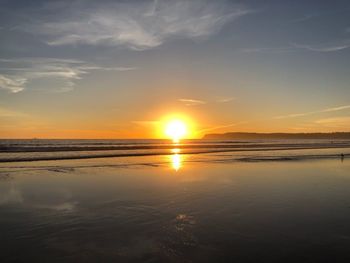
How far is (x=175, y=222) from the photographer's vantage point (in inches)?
445

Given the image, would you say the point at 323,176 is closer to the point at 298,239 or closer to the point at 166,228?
the point at 298,239

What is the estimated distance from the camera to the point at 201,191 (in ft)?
57.4

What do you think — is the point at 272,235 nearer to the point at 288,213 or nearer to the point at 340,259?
the point at 340,259

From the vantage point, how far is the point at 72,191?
58.7 feet

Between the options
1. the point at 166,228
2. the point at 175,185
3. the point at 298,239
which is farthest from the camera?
the point at 175,185

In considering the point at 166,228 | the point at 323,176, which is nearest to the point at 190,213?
the point at 166,228

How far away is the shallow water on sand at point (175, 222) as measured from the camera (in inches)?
333

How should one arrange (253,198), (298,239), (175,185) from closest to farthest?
(298,239)
(253,198)
(175,185)

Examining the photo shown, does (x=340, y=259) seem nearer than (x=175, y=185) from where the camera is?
Yes

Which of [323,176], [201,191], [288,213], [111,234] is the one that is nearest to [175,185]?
[201,191]

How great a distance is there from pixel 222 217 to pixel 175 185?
7.96 m

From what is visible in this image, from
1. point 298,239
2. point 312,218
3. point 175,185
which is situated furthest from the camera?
point 175,185

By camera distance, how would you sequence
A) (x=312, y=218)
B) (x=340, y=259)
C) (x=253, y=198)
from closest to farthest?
(x=340, y=259) < (x=312, y=218) < (x=253, y=198)

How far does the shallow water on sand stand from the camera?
845 centimetres
